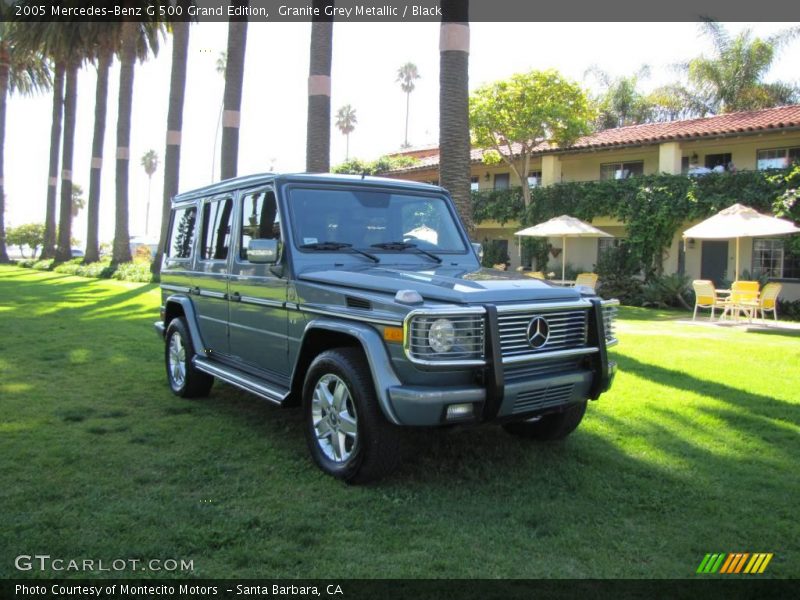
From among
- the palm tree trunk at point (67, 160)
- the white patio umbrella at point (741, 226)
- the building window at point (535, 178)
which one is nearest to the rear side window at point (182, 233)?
the white patio umbrella at point (741, 226)

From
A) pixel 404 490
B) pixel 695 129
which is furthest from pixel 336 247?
pixel 695 129

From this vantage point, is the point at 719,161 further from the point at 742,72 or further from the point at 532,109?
the point at 742,72

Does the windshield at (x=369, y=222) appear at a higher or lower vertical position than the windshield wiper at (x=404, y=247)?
higher

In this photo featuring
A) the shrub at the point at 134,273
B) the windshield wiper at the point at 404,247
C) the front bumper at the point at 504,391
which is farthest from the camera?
the shrub at the point at 134,273

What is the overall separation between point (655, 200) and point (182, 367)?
753 inches

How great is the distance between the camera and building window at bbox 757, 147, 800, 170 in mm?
21750

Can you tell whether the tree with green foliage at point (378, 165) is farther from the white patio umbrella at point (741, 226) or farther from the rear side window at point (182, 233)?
the rear side window at point (182, 233)

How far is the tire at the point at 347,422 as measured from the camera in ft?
13.7

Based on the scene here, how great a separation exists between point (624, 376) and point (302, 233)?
4.80m

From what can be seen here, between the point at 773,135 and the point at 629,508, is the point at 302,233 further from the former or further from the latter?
the point at 773,135

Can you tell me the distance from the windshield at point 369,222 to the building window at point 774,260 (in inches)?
701

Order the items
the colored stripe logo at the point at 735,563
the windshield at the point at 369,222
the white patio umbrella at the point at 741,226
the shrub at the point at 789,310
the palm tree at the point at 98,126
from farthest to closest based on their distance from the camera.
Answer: the palm tree at the point at 98,126, the shrub at the point at 789,310, the white patio umbrella at the point at 741,226, the windshield at the point at 369,222, the colored stripe logo at the point at 735,563

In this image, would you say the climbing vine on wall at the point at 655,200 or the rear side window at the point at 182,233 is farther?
the climbing vine on wall at the point at 655,200

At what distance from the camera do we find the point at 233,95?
57.3 ft
